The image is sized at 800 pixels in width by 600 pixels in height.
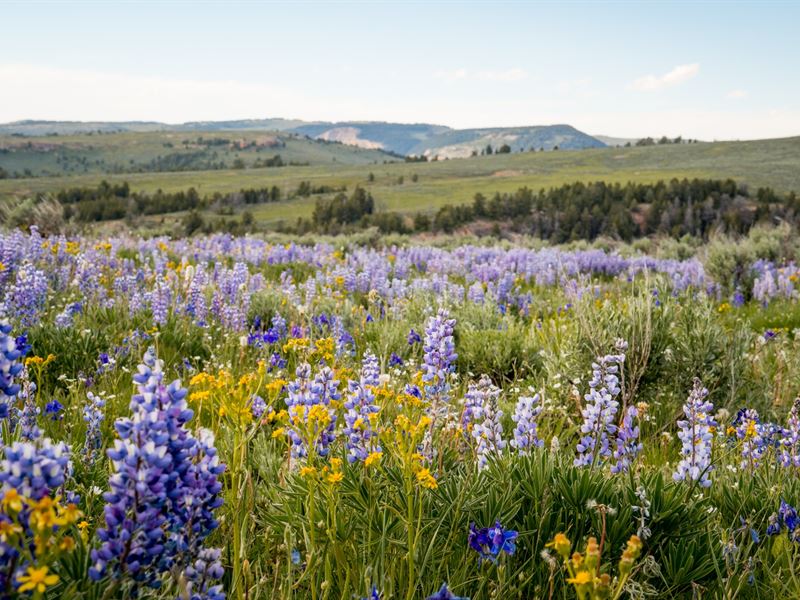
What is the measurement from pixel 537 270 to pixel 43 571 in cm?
1165

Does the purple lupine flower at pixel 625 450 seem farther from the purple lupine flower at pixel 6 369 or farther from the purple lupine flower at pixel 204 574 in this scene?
the purple lupine flower at pixel 6 369

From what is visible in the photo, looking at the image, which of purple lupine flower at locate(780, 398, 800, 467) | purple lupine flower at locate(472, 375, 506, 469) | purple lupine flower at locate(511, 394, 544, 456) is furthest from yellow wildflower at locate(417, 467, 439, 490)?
purple lupine flower at locate(780, 398, 800, 467)

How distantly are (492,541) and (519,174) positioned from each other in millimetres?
90190

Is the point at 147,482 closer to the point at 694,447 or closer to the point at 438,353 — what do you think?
the point at 438,353

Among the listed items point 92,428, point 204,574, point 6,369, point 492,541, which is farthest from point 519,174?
point 6,369

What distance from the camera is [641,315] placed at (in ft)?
16.9

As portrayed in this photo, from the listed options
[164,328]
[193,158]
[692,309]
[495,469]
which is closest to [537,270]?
[692,309]

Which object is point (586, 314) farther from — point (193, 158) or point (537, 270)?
point (193, 158)

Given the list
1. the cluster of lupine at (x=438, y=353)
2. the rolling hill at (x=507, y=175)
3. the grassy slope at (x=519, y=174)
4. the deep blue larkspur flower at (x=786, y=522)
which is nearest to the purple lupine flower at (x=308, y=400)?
the cluster of lupine at (x=438, y=353)

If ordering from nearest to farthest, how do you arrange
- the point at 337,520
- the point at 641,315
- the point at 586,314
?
the point at 337,520 < the point at 641,315 < the point at 586,314

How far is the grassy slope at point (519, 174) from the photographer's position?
58500mm

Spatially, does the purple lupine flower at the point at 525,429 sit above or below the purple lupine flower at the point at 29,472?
below

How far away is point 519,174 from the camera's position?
291ft

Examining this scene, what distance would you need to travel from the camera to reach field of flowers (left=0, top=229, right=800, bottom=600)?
1404 millimetres
